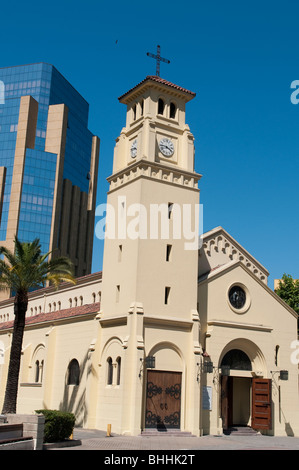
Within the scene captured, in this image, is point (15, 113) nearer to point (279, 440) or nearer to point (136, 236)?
point (136, 236)

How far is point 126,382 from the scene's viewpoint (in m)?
29.8

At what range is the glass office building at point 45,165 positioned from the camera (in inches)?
3656

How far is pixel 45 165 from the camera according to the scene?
95812 millimetres

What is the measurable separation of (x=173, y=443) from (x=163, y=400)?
4026mm

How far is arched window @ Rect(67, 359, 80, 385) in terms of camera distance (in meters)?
35.3

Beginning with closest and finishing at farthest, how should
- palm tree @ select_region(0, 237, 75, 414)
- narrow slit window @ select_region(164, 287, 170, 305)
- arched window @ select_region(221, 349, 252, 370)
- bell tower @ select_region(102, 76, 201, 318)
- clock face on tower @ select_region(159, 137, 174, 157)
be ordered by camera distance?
palm tree @ select_region(0, 237, 75, 414)
bell tower @ select_region(102, 76, 201, 318)
narrow slit window @ select_region(164, 287, 170, 305)
arched window @ select_region(221, 349, 252, 370)
clock face on tower @ select_region(159, 137, 174, 157)

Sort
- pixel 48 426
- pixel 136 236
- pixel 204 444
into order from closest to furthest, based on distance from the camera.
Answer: pixel 48 426
pixel 204 444
pixel 136 236

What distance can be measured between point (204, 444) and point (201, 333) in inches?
322

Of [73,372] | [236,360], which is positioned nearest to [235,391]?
[236,360]

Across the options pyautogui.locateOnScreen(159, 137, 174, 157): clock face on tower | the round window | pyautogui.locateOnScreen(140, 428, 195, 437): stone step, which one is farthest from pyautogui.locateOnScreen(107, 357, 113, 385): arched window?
pyautogui.locateOnScreen(159, 137, 174, 157): clock face on tower

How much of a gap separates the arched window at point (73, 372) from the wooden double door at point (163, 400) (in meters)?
6.51

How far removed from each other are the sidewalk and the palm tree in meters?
4.29

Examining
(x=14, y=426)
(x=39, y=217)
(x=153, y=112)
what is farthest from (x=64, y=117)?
(x=14, y=426)

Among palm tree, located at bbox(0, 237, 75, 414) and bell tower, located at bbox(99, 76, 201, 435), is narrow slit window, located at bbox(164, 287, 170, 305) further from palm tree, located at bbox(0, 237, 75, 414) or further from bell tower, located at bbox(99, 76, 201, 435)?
palm tree, located at bbox(0, 237, 75, 414)
